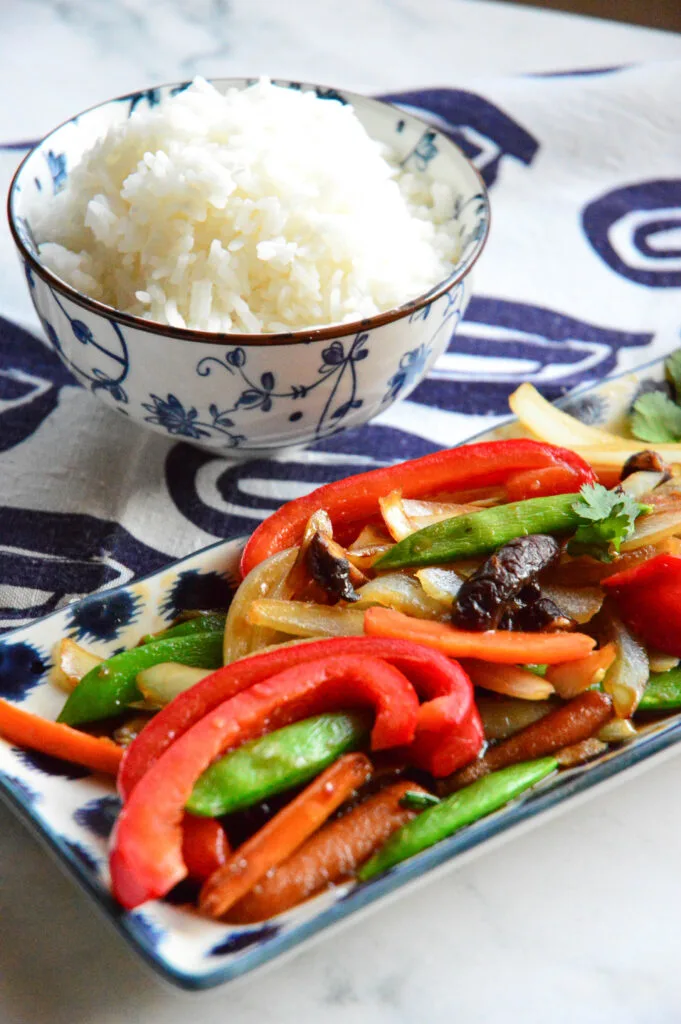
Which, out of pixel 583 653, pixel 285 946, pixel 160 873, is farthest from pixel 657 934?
pixel 160 873

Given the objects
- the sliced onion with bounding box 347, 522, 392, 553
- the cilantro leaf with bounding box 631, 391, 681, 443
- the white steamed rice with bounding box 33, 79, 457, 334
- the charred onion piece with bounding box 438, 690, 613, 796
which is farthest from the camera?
the cilantro leaf with bounding box 631, 391, 681, 443

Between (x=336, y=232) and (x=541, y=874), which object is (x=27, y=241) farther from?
(x=541, y=874)

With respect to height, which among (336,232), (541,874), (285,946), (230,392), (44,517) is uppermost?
(336,232)

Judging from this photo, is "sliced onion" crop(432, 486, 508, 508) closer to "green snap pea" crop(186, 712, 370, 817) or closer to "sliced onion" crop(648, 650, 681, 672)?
"sliced onion" crop(648, 650, 681, 672)

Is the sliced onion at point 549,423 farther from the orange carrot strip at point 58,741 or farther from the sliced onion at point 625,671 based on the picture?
the orange carrot strip at point 58,741

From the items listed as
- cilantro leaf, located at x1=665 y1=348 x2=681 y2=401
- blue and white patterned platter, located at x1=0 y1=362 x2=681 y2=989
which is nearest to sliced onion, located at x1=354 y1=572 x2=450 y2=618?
blue and white patterned platter, located at x1=0 y1=362 x2=681 y2=989

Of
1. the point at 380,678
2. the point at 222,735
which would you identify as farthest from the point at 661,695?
the point at 222,735

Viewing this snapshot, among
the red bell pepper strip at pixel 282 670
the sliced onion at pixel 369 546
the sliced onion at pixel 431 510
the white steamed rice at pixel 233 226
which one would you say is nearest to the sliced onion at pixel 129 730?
the red bell pepper strip at pixel 282 670
